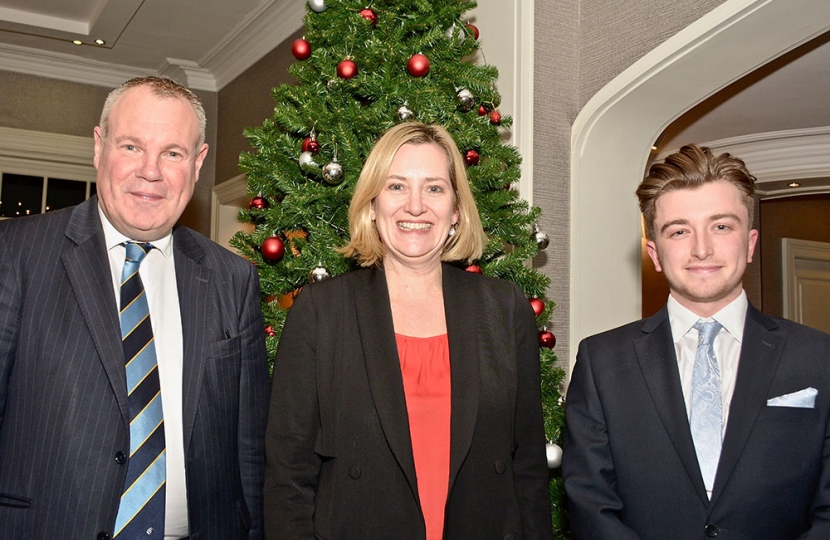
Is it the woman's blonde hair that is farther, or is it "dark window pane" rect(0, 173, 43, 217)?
"dark window pane" rect(0, 173, 43, 217)

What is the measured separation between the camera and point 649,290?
25.8 ft

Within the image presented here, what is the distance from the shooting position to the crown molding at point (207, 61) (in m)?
5.17

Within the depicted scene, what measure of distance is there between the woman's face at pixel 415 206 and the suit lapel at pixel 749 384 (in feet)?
2.54

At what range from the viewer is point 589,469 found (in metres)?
1.74

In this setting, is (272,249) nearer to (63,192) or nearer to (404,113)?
(404,113)

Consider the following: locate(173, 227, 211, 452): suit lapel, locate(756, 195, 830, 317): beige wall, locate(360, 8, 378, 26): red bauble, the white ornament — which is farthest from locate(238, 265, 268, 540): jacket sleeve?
locate(756, 195, 830, 317): beige wall

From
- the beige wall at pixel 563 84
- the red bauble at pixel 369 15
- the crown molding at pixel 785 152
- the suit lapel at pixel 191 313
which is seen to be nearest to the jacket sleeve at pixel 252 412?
the suit lapel at pixel 191 313

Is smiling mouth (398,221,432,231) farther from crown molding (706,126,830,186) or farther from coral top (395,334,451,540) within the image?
crown molding (706,126,830,186)

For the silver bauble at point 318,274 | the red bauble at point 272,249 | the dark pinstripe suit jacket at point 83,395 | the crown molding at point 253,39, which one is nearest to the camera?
the dark pinstripe suit jacket at point 83,395

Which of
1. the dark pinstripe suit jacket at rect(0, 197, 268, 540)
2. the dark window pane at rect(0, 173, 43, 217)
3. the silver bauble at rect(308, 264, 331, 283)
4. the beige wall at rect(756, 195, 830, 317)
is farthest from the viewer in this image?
the beige wall at rect(756, 195, 830, 317)

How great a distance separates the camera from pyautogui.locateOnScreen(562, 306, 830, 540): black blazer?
159 cm

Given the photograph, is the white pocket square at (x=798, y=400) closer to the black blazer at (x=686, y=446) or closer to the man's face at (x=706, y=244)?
the black blazer at (x=686, y=446)

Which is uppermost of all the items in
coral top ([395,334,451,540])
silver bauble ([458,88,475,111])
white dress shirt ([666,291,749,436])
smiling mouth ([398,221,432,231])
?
silver bauble ([458,88,475,111])

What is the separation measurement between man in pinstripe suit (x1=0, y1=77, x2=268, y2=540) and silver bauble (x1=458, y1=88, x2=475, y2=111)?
2.90 ft
